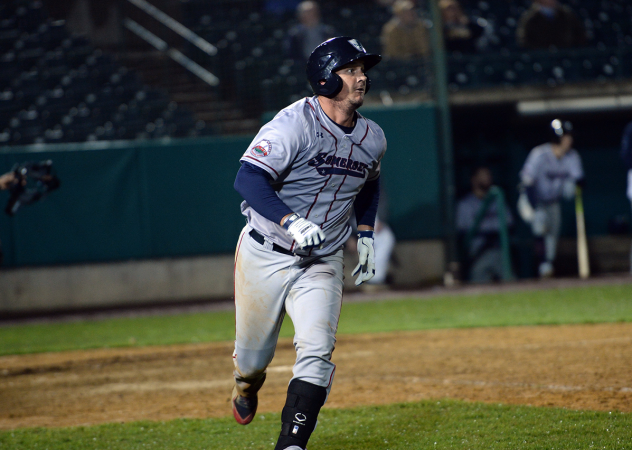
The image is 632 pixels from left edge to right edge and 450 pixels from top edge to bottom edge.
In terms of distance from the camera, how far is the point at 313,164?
3.38 meters

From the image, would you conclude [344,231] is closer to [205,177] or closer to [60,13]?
[205,177]

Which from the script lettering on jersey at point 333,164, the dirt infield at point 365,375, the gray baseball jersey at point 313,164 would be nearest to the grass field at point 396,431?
the dirt infield at point 365,375

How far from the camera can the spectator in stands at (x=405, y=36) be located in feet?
40.7

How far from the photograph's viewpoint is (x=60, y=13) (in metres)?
14.9

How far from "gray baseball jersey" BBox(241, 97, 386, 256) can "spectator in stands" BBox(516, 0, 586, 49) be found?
10.1 meters

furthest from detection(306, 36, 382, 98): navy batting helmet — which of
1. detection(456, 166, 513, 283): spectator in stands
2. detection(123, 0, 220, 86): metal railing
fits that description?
detection(123, 0, 220, 86): metal railing

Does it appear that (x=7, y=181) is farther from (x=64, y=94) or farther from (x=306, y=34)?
(x=306, y=34)

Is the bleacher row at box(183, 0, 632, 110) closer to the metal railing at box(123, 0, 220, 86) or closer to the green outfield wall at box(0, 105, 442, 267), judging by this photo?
the metal railing at box(123, 0, 220, 86)

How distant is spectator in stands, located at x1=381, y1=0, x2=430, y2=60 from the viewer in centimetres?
1239

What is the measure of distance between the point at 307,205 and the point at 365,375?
2268 mm

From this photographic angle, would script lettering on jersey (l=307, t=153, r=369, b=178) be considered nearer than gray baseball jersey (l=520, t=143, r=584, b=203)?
Yes

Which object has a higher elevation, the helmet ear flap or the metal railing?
the metal railing

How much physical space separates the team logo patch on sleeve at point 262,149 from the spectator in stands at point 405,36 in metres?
9.57

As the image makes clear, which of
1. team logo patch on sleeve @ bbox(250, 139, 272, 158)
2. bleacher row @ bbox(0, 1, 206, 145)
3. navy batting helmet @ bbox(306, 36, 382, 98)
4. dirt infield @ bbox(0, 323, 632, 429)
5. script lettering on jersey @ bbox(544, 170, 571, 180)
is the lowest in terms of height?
dirt infield @ bbox(0, 323, 632, 429)
